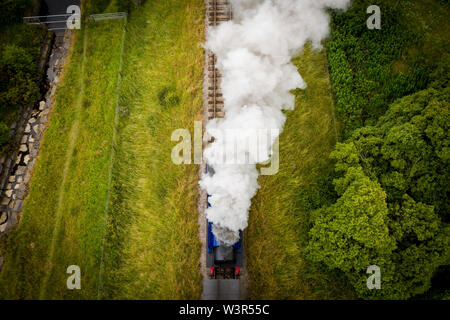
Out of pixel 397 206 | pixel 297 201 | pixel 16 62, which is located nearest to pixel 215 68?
pixel 297 201

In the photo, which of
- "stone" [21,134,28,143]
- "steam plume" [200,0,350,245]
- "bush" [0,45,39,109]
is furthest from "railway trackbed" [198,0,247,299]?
"stone" [21,134,28,143]

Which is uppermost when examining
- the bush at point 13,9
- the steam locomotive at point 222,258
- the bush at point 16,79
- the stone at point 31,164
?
the bush at point 13,9

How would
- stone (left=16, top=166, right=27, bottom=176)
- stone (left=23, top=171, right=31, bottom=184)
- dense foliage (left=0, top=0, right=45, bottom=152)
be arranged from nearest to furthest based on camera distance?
stone (left=23, top=171, right=31, bottom=184), stone (left=16, top=166, right=27, bottom=176), dense foliage (left=0, top=0, right=45, bottom=152)

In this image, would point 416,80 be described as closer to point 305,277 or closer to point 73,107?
point 305,277

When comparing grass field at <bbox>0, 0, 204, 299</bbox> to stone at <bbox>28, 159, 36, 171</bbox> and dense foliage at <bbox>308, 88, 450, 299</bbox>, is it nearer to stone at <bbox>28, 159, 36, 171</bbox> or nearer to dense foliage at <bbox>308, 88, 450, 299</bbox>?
stone at <bbox>28, 159, 36, 171</bbox>

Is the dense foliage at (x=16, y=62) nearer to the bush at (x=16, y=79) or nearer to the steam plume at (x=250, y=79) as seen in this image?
the bush at (x=16, y=79)

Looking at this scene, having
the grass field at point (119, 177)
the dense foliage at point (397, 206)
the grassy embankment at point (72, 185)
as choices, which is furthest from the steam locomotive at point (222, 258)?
the grassy embankment at point (72, 185)
